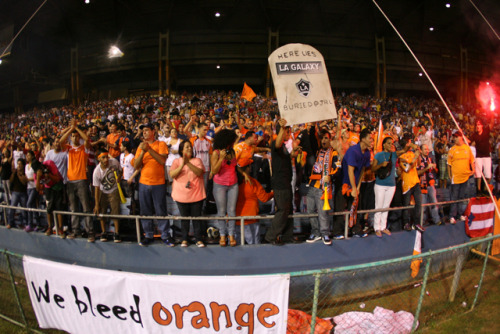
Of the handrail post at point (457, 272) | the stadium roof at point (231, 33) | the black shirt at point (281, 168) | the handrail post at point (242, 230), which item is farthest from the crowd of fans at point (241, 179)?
the stadium roof at point (231, 33)

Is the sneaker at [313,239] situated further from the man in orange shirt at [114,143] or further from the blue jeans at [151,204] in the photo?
the man in orange shirt at [114,143]

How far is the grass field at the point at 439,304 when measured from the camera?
4293 millimetres

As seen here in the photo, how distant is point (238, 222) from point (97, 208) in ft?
8.74

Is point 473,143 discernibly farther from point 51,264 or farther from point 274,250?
point 51,264

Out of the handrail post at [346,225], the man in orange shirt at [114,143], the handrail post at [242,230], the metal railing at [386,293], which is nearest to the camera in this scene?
the metal railing at [386,293]

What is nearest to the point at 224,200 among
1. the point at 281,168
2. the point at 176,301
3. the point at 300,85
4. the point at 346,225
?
the point at 281,168

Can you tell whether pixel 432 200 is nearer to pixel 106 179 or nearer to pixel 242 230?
pixel 242 230

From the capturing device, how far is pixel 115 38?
27.8m

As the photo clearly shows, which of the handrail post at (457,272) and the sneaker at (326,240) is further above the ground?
the sneaker at (326,240)

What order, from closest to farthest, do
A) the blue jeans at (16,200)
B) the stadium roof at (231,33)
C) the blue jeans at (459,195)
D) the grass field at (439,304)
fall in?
the grass field at (439,304), the blue jeans at (459,195), the blue jeans at (16,200), the stadium roof at (231,33)

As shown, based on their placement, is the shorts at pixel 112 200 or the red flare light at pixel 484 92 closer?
the shorts at pixel 112 200

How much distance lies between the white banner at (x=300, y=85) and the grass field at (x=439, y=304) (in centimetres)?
307

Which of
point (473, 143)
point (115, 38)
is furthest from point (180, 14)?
point (473, 143)

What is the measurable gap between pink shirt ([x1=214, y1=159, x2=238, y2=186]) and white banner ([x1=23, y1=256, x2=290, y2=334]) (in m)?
2.66
